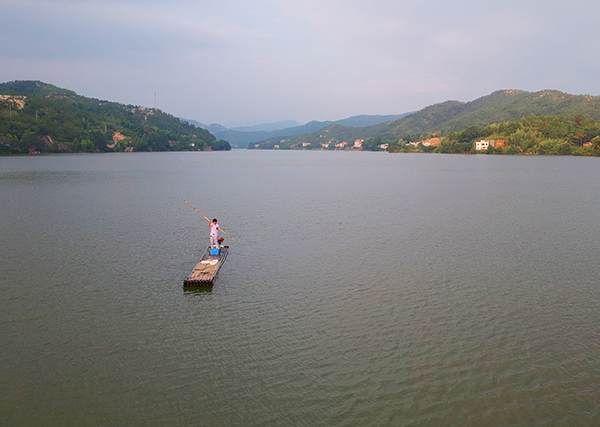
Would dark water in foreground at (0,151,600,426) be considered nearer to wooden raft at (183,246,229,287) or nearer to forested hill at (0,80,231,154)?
wooden raft at (183,246,229,287)

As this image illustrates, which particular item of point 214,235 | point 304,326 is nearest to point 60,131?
point 214,235

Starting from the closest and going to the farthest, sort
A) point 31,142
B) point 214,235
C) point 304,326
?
1. point 304,326
2. point 214,235
3. point 31,142

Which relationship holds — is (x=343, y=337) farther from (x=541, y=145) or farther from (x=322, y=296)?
(x=541, y=145)

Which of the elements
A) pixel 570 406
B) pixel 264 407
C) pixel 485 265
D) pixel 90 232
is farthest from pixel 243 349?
pixel 90 232

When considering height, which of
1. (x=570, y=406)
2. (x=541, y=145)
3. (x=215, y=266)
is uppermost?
(x=541, y=145)

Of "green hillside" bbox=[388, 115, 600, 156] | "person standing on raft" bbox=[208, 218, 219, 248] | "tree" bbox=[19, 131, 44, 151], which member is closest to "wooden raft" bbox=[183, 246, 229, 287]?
"person standing on raft" bbox=[208, 218, 219, 248]

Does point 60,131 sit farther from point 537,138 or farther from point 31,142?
point 537,138
